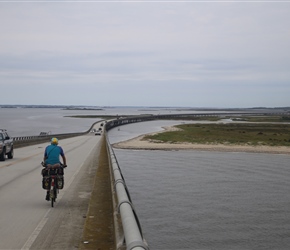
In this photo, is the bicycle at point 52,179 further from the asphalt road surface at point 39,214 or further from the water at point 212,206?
the water at point 212,206

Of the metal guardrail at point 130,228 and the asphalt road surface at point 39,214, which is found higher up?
the metal guardrail at point 130,228

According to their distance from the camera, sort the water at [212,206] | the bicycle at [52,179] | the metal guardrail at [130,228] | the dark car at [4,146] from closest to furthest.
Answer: the metal guardrail at [130,228]
the bicycle at [52,179]
the water at [212,206]
the dark car at [4,146]

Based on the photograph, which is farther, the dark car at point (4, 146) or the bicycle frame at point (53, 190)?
the dark car at point (4, 146)

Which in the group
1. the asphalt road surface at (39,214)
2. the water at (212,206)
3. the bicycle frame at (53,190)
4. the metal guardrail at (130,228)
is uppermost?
the metal guardrail at (130,228)

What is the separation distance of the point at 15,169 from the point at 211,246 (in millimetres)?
12407

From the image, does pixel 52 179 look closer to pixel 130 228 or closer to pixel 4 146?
pixel 130 228

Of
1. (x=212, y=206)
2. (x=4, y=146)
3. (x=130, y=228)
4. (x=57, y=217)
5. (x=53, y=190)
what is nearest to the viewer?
(x=130, y=228)

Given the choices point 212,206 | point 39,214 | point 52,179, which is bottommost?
point 212,206

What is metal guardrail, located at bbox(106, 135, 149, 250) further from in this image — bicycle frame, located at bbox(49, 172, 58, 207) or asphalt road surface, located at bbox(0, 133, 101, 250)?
bicycle frame, located at bbox(49, 172, 58, 207)

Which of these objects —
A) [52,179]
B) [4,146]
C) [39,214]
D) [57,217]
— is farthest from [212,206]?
[4,146]

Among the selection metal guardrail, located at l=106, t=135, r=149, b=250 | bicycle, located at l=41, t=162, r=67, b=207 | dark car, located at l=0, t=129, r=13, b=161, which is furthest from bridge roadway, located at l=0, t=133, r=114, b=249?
dark car, located at l=0, t=129, r=13, b=161

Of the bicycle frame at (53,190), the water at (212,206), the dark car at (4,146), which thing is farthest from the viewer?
the dark car at (4,146)

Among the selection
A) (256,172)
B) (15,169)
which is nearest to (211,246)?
(15,169)

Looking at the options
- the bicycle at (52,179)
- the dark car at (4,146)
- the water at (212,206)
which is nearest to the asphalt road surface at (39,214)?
the bicycle at (52,179)
